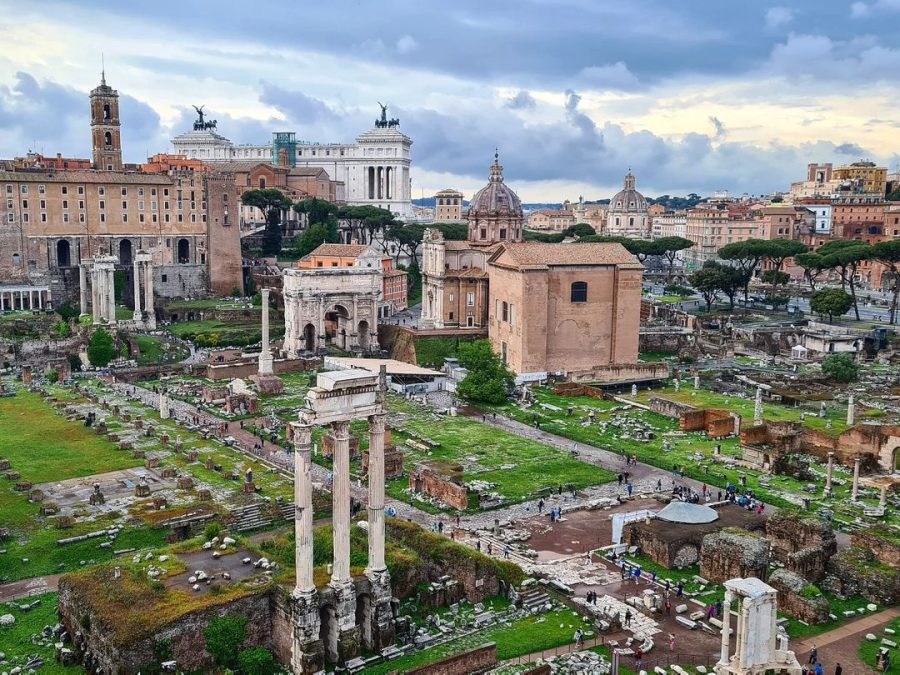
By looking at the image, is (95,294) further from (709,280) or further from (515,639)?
(515,639)

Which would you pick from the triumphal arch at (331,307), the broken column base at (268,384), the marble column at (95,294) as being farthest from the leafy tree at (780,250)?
the marble column at (95,294)

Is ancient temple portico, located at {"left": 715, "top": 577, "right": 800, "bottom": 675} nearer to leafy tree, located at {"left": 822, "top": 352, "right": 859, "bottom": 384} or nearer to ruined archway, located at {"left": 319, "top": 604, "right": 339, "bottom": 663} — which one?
ruined archway, located at {"left": 319, "top": 604, "right": 339, "bottom": 663}

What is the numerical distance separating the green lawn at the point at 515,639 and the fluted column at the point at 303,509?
278 centimetres

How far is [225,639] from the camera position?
21406 mm

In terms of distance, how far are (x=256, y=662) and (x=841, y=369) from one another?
148 feet

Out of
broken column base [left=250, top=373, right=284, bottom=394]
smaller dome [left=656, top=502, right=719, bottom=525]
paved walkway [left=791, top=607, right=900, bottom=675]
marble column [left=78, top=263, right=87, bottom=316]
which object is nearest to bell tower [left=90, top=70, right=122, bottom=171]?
marble column [left=78, top=263, right=87, bottom=316]

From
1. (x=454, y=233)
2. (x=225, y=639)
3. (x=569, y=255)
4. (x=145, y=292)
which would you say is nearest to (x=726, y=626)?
(x=225, y=639)

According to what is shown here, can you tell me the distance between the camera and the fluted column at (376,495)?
22969 millimetres

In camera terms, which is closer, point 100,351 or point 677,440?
point 677,440

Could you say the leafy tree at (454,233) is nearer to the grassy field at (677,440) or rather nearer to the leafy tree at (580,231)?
the leafy tree at (580,231)

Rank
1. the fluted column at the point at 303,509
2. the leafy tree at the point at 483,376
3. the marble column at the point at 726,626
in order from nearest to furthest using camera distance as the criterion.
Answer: the marble column at the point at 726,626
the fluted column at the point at 303,509
the leafy tree at the point at 483,376

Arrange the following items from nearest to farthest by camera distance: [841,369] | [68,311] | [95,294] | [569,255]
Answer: [841,369], [569,255], [95,294], [68,311]

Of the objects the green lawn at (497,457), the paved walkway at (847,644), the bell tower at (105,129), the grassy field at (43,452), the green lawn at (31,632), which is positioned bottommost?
the paved walkway at (847,644)

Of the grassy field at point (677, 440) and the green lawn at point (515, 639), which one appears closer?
the green lawn at point (515, 639)
